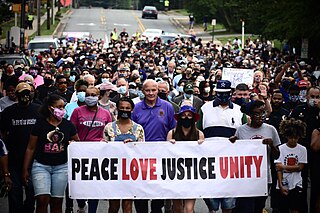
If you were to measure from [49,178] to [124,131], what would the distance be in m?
1.14

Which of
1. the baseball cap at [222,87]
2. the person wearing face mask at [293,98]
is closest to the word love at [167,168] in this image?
the baseball cap at [222,87]

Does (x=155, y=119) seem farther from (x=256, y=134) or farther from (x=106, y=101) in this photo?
(x=106, y=101)

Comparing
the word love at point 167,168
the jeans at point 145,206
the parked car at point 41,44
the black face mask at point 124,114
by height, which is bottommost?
the parked car at point 41,44

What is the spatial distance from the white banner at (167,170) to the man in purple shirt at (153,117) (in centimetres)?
57

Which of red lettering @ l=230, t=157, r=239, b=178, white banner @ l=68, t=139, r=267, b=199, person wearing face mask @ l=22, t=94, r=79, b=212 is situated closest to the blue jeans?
person wearing face mask @ l=22, t=94, r=79, b=212

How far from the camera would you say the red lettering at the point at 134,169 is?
447 inches

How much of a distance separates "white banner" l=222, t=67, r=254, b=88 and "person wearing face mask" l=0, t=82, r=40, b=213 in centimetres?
1167

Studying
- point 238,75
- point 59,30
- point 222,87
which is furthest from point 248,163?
point 59,30

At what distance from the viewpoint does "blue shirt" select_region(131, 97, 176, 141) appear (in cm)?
1193

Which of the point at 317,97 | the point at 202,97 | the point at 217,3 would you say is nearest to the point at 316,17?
the point at 202,97

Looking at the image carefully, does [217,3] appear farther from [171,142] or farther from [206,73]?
[171,142]

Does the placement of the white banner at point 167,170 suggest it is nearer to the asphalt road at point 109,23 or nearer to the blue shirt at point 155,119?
the blue shirt at point 155,119

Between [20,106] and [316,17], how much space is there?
2046cm

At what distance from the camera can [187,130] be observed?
11.3 metres
